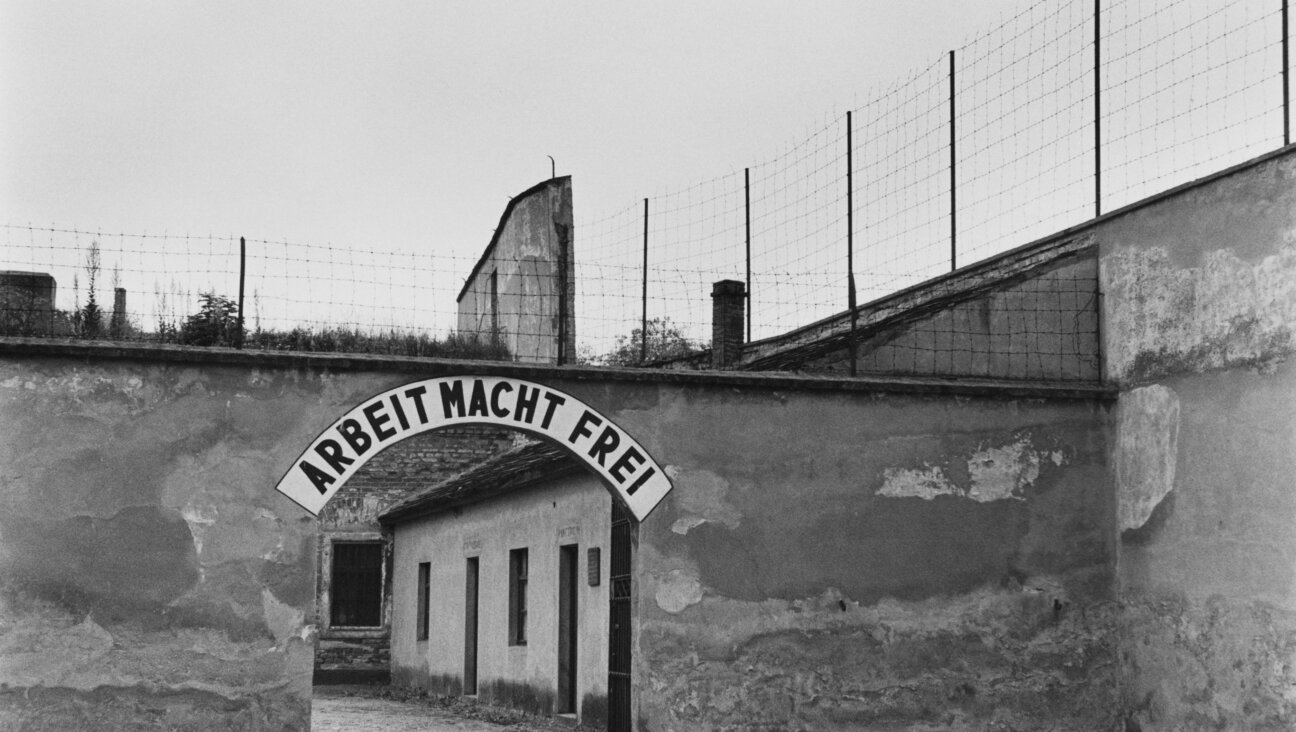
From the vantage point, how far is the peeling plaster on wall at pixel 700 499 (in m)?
12.5

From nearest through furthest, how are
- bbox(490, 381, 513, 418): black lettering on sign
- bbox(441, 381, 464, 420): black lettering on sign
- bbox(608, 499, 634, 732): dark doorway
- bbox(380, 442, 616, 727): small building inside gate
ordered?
bbox(441, 381, 464, 420): black lettering on sign → bbox(490, 381, 513, 418): black lettering on sign → bbox(608, 499, 634, 732): dark doorway → bbox(380, 442, 616, 727): small building inside gate

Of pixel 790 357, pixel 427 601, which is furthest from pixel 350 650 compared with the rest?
pixel 790 357

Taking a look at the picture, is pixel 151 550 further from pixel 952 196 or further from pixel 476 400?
pixel 952 196

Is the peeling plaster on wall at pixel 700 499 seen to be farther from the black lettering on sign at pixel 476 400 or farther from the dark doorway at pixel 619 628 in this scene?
the dark doorway at pixel 619 628

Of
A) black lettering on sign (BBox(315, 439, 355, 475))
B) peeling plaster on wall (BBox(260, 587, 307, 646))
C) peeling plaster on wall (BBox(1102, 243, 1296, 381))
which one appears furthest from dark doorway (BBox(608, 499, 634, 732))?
peeling plaster on wall (BBox(1102, 243, 1296, 381))

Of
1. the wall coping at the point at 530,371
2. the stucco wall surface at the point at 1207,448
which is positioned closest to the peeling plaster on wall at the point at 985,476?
the wall coping at the point at 530,371

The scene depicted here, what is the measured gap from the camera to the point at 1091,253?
1392cm

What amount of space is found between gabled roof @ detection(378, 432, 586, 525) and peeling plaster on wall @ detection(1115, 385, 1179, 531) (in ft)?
17.5

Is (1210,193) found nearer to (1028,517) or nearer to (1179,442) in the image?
(1179,442)

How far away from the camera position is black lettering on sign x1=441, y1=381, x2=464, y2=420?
477 inches

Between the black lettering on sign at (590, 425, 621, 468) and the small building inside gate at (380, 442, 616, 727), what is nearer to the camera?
the black lettering on sign at (590, 425, 621, 468)

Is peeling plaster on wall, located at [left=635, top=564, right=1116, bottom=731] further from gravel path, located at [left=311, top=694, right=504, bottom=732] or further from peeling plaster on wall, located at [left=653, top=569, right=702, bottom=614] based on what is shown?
gravel path, located at [left=311, top=694, right=504, bottom=732]

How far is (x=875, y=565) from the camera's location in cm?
1286

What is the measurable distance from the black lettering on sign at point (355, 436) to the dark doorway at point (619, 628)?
4.42 m
